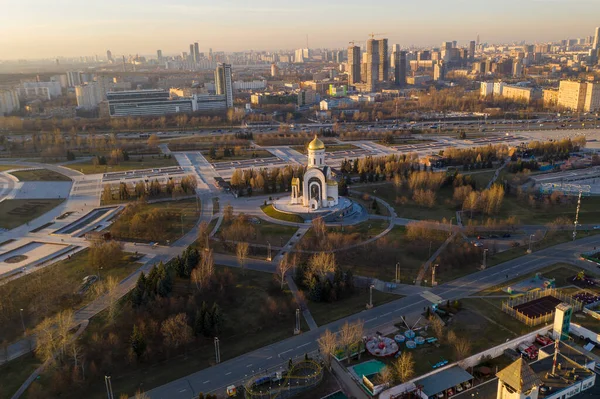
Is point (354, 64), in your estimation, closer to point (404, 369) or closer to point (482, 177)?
point (482, 177)

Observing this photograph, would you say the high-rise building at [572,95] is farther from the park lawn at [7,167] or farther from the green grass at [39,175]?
the park lawn at [7,167]

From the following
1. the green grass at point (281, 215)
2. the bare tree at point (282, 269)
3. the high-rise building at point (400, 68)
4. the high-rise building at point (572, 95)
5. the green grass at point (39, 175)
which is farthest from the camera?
the high-rise building at point (400, 68)

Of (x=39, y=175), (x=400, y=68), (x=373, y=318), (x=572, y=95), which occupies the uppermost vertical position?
(x=400, y=68)

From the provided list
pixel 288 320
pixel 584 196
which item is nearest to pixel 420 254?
pixel 288 320

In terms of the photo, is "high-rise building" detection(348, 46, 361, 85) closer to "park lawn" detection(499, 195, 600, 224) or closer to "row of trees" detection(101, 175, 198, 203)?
"row of trees" detection(101, 175, 198, 203)

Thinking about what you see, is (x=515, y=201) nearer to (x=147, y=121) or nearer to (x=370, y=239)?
(x=370, y=239)

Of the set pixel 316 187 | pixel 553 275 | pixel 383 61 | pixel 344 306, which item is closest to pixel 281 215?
pixel 316 187

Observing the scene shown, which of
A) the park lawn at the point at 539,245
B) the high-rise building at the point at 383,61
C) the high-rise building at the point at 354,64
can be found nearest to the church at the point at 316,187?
the park lawn at the point at 539,245
